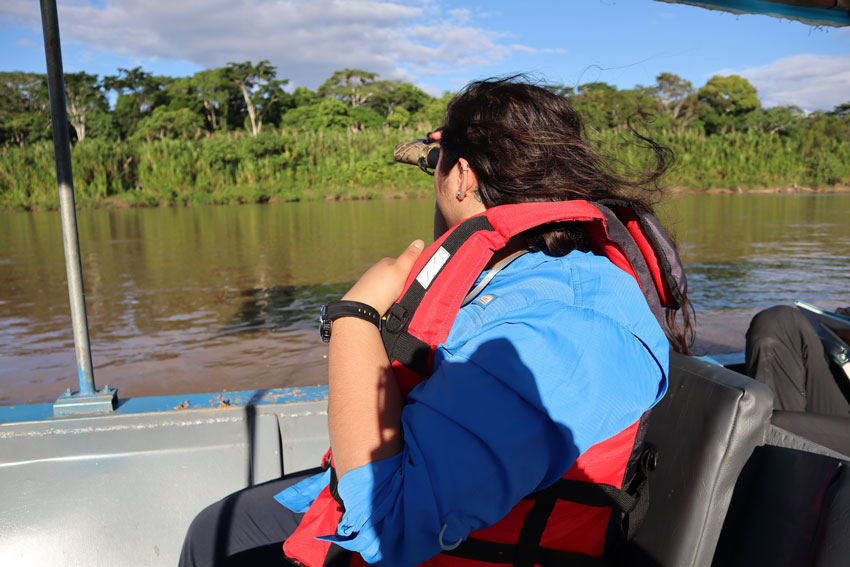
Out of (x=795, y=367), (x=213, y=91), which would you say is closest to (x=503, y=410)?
(x=795, y=367)

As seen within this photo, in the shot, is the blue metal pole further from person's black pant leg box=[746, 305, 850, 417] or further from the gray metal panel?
person's black pant leg box=[746, 305, 850, 417]

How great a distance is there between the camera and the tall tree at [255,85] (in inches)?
1284

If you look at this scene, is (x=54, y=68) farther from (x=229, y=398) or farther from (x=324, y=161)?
(x=324, y=161)

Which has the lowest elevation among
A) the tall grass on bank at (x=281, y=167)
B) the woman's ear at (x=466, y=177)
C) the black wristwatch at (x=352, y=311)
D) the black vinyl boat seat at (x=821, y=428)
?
the black vinyl boat seat at (x=821, y=428)

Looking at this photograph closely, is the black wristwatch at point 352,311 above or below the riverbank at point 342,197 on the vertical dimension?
below

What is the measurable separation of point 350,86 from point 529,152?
42.6 metres

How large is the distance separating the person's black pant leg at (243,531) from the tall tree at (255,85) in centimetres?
3410

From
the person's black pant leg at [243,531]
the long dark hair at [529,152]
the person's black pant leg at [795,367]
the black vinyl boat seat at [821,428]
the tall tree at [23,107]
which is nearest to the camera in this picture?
the long dark hair at [529,152]

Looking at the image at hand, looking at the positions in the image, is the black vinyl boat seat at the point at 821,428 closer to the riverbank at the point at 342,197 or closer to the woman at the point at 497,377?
the woman at the point at 497,377

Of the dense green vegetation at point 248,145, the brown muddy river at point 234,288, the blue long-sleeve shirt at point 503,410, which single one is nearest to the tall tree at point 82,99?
the dense green vegetation at point 248,145

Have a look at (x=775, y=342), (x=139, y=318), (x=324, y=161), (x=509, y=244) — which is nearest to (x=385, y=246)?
(x=139, y=318)

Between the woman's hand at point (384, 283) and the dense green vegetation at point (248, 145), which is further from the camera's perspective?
the dense green vegetation at point (248, 145)

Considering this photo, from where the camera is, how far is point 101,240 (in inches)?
445

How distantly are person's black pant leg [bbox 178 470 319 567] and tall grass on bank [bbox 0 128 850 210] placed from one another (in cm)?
2029
